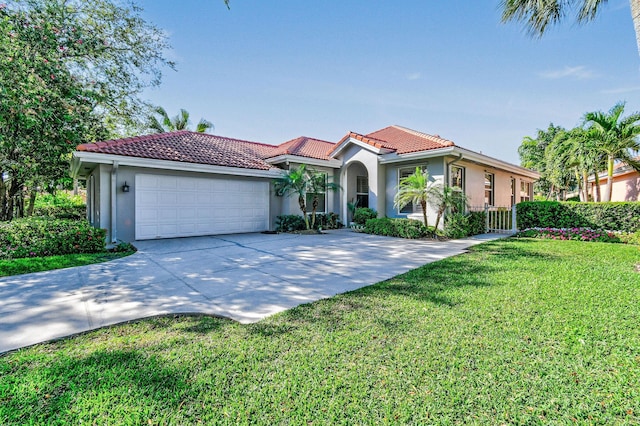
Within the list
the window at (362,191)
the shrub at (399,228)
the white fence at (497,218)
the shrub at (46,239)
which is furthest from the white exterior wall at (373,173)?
the shrub at (46,239)

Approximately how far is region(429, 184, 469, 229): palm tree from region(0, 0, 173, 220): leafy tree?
14.3m

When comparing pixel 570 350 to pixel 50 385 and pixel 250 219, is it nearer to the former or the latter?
pixel 50 385

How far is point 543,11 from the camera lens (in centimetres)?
931

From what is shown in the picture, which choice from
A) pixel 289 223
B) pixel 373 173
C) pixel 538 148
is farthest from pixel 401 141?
pixel 538 148

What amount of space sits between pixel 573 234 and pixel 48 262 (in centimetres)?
Result: 1713

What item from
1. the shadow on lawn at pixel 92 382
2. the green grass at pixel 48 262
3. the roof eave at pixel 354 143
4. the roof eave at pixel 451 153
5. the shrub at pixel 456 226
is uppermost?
the roof eave at pixel 354 143

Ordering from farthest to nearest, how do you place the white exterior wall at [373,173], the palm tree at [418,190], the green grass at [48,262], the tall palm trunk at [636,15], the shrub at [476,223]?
the white exterior wall at [373,173], the shrub at [476,223], the palm tree at [418,190], the green grass at [48,262], the tall palm trunk at [636,15]

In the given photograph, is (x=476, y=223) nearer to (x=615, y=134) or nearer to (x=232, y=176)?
(x=615, y=134)

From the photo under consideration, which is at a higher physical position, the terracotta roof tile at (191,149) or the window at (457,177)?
the terracotta roof tile at (191,149)

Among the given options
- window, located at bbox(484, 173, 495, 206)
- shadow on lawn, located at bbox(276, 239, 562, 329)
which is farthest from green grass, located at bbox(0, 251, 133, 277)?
window, located at bbox(484, 173, 495, 206)

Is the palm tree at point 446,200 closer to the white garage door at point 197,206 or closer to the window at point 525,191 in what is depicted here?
the white garage door at point 197,206

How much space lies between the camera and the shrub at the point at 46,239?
7.96 m

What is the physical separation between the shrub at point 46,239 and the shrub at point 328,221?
9207 mm

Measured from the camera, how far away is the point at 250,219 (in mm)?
14328
